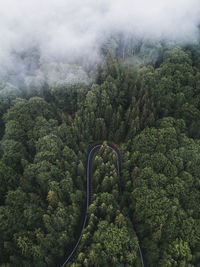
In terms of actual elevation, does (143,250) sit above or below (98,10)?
below

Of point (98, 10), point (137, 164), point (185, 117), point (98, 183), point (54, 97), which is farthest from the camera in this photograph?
point (98, 10)

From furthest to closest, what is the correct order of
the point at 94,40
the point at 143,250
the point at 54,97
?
the point at 94,40
the point at 54,97
the point at 143,250

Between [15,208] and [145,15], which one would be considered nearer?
[15,208]

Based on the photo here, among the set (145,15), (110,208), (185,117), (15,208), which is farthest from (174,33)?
(15,208)

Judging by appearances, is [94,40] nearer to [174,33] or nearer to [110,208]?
[174,33]

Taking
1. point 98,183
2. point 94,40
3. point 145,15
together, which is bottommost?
point 98,183

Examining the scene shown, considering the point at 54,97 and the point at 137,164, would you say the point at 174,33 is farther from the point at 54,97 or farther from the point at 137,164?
the point at 137,164
